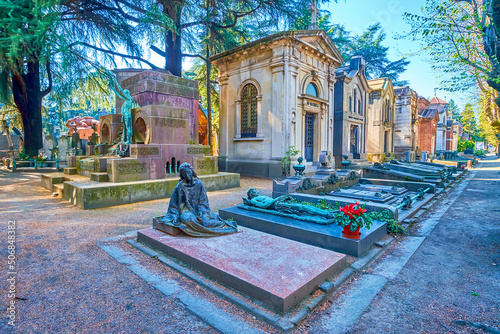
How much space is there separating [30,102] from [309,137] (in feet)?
59.1

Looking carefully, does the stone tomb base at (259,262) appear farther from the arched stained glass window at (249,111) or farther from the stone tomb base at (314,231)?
the arched stained glass window at (249,111)

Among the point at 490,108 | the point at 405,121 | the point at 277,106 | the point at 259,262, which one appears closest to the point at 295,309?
the point at 259,262

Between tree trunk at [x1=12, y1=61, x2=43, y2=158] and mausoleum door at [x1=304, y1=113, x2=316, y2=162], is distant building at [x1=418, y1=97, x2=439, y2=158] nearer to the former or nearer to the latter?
mausoleum door at [x1=304, y1=113, x2=316, y2=162]

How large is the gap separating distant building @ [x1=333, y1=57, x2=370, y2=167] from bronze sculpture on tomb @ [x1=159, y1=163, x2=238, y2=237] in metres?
15.3

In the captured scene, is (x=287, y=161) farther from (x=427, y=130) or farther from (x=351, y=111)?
(x=427, y=130)

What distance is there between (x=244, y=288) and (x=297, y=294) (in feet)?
1.88

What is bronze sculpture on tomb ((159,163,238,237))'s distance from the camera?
426 cm

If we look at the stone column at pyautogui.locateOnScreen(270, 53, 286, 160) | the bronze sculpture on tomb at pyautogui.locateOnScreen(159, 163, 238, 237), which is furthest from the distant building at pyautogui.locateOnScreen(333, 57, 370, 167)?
the bronze sculpture on tomb at pyautogui.locateOnScreen(159, 163, 238, 237)

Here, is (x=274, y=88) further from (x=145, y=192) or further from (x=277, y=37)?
(x=145, y=192)

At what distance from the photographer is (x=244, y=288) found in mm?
2850

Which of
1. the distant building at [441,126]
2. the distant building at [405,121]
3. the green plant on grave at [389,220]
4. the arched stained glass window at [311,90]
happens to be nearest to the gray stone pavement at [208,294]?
the green plant on grave at [389,220]

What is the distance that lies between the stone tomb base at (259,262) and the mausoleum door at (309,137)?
1182 cm

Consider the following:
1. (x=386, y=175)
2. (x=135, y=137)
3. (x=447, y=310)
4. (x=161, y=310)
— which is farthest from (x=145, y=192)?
(x=386, y=175)

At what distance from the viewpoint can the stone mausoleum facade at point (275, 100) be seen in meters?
13.3
